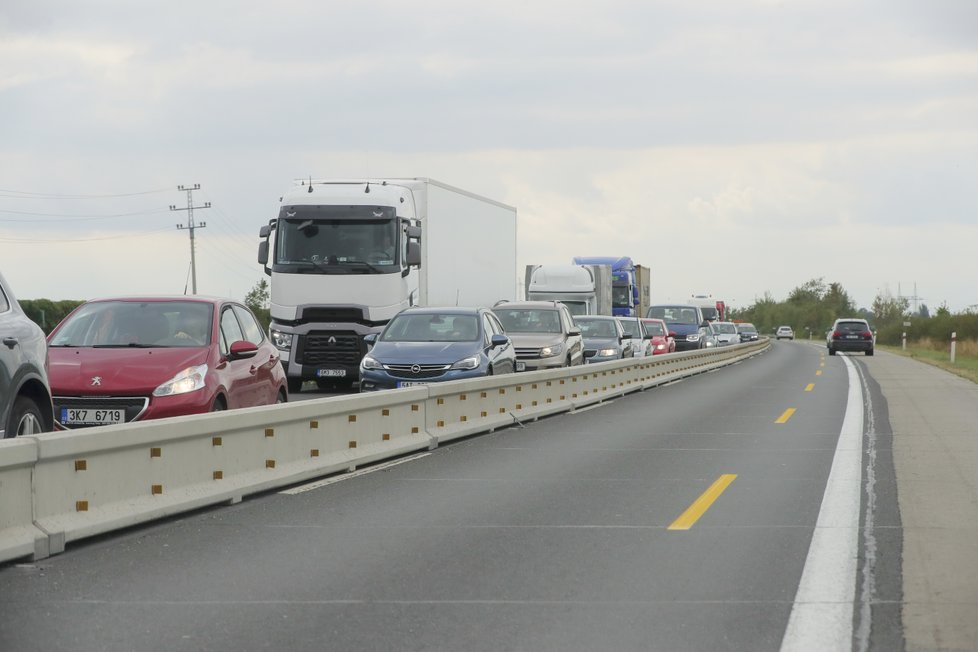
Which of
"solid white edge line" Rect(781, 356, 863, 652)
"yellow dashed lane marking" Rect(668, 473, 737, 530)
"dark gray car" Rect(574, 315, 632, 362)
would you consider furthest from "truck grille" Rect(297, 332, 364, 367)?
"solid white edge line" Rect(781, 356, 863, 652)

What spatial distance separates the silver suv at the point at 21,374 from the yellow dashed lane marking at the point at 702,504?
4.47m

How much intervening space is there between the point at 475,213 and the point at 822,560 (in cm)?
2168

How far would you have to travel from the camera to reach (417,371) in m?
17.9

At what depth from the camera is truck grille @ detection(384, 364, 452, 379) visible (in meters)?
17.8

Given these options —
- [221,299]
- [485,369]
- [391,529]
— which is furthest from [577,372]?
[391,529]

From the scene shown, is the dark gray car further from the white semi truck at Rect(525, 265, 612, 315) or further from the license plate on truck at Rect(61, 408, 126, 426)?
the license plate on truck at Rect(61, 408, 126, 426)

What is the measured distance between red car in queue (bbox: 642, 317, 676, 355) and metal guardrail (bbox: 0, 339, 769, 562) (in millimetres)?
24084

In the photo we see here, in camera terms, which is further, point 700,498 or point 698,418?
point 698,418

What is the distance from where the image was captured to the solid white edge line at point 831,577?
210 inches

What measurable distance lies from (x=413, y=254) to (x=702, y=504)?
13221 millimetres

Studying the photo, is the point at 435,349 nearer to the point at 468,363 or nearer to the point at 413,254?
the point at 468,363

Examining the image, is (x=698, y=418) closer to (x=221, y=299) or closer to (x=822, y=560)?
(x=221, y=299)


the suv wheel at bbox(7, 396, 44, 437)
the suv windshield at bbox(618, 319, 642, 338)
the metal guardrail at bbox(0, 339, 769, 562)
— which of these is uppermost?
the suv windshield at bbox(618, 319, 642, 338)

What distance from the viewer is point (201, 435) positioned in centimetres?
910
